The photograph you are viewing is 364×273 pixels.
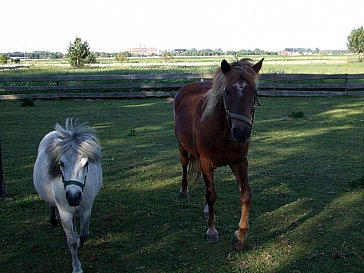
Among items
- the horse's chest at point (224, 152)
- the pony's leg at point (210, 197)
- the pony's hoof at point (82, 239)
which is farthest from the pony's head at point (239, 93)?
the pony's hoof at point (82, 239)

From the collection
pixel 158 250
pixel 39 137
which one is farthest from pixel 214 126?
pixel 39 137

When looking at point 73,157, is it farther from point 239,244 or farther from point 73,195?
point 239,244

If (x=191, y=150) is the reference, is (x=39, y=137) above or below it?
below

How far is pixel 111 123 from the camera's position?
13.0m

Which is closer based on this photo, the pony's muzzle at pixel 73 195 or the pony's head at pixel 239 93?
the pony's muzzle at pixel 73 195

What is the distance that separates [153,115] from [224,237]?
10.3 m

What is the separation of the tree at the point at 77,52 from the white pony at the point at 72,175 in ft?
150

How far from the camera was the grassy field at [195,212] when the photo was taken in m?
4.30

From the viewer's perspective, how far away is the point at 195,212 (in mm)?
5695

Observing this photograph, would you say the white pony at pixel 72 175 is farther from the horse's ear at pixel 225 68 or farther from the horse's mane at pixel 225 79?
the horse's ear at pixel 225 68

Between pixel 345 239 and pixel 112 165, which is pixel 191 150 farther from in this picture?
pixel 112 165

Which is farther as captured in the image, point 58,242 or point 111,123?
point 111,123

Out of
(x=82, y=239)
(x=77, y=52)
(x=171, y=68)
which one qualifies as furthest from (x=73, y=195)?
(x=77, y=52)

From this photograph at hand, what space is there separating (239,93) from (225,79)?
27cm
